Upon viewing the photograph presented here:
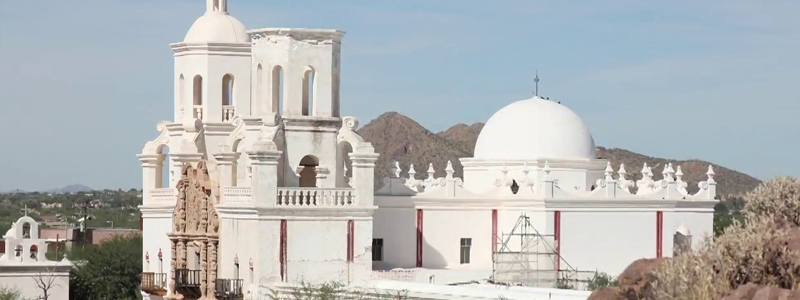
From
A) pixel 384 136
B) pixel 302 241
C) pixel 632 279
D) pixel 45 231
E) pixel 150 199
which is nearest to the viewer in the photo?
pixel 632 279

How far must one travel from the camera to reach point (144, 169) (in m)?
53.9

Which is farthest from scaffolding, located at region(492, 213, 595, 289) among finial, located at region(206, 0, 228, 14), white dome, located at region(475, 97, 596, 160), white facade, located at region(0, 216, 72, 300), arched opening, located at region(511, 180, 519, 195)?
white facade, located at region(0, 216, 72, 300)

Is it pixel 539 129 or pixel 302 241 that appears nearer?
pixel 302 241

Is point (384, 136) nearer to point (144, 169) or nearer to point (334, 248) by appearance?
point (144, 169)

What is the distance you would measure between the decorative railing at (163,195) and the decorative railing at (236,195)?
19.0 feet

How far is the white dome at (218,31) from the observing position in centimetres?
5200

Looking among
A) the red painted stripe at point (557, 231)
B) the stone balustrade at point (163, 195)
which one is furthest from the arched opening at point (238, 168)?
the red painted stripe at point (557, 231)

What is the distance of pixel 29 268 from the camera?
58969mm

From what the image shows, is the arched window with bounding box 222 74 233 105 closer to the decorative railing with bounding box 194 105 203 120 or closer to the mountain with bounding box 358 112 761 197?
the decorative railing with bounding box 194 105 203 120

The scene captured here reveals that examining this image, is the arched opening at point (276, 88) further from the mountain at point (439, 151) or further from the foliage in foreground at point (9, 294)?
the mountain at point (439, 151)

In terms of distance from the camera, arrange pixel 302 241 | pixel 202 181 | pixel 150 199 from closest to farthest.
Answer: pixel 302 241, pixel 202 181, pixel 150 199

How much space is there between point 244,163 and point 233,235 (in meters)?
1.89

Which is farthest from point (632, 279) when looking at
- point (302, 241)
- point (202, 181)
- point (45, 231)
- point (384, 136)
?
point (384, 136)

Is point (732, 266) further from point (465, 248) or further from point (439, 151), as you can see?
point (439, 151)
